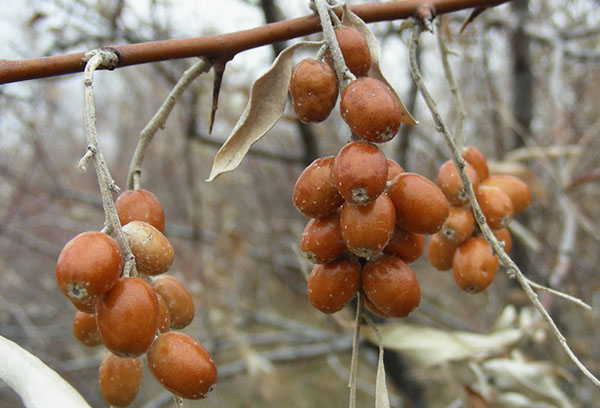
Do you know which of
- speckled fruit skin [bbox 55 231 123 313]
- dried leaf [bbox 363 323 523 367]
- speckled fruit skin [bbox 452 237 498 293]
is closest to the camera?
speckled fruit skin [bbox 55 231 123 313]

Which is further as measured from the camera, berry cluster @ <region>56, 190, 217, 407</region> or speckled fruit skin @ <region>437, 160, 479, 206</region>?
speckled fruit skin @ <region>437, 160, 479, 206</region>

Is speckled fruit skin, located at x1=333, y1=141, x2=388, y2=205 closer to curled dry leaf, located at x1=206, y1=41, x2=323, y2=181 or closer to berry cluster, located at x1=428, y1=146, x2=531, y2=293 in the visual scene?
curled dry leaf, located at x1=206, y1=41, x2=323, y2=181

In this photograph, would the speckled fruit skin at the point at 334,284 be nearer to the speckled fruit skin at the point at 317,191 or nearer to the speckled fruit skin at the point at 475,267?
the speckled fruit skin at the point at 317,191

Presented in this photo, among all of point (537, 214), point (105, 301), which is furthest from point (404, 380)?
point (105, 301)

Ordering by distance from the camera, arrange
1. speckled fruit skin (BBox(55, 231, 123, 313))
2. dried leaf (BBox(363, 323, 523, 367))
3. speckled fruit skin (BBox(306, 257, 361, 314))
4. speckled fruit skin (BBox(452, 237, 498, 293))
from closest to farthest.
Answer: speckled fruit skin (BBox(55, 231, 123, 313)) < speckled fruit skin (BBox(306, 257, 361, 314)) < speckled fruit skin (BBox(452, 237, 498, 293)) < dried leaf (BBox(363, 323, 523, 367))

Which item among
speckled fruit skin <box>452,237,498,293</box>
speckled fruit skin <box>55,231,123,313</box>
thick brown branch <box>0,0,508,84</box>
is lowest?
speckled fruit skin <box>452,237,498,293</box>

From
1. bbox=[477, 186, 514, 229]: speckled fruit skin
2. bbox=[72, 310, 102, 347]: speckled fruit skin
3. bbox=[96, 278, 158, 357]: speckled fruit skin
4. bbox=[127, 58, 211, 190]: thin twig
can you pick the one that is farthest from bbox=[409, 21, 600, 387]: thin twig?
bbox=[72, 310, 102, 347]: speckled fruit skin

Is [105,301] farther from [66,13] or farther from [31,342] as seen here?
[31,342]

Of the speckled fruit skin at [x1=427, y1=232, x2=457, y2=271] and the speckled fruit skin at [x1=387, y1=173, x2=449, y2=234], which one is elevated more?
the speckled fruit skin at [x1=387, y1=173, x2=449, y2=234]
